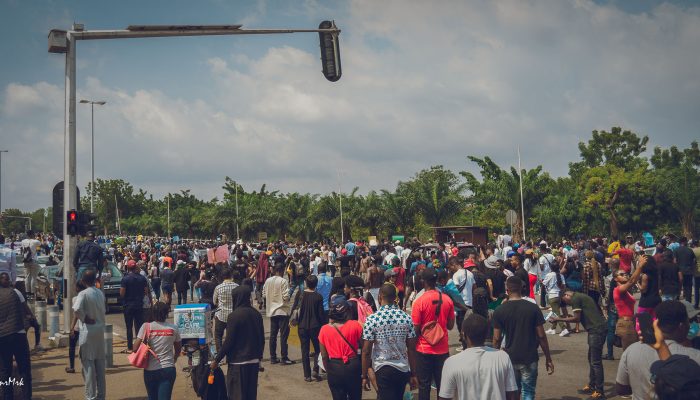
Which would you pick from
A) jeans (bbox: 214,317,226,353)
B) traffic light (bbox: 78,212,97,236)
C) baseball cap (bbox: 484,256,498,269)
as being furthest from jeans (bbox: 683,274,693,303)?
traffic light (bbox: 78,212,97,236)

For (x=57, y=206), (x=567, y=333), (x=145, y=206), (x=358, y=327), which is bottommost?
(x=567, y=333)

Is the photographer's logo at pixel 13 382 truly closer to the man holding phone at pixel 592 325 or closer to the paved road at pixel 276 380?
the paved road at pixel 276 380

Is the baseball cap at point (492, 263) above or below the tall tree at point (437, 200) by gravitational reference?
below

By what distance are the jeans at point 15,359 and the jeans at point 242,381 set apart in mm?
3486

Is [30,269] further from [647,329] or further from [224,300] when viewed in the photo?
[647,329]

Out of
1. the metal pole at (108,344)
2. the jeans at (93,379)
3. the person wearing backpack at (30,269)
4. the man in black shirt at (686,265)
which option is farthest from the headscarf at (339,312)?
the person wearing backpack at (30,269)

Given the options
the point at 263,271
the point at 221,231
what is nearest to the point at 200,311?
the point at 263,271

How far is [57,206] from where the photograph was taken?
13.9 m

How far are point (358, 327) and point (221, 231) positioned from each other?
61.2 meters

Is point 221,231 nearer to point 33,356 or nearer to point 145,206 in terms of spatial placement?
point 145,206

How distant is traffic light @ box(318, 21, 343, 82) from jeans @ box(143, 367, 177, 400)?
5.01 meters

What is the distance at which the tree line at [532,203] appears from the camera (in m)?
46.2

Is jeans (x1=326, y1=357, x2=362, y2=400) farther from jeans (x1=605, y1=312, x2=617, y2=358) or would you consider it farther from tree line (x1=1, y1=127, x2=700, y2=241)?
tree line (x1=1, y1=127, x2=700, y2=241)

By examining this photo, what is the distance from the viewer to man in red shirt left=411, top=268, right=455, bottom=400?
25.8 ft
